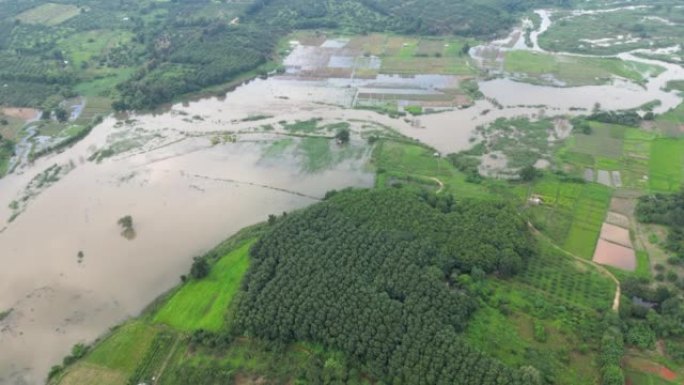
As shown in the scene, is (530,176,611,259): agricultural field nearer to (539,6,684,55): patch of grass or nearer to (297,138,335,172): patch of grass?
(297,138,335,172): patch of grass

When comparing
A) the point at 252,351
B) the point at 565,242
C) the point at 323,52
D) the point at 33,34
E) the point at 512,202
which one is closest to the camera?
→ the point at 252,351

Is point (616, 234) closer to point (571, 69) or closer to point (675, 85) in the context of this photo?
point (675, 85)

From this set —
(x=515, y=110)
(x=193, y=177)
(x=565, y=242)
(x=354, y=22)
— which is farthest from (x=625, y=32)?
(x=193, y=177)

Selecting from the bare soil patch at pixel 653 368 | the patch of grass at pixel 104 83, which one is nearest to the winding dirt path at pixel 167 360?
the bare soil patch at pixel 653 368

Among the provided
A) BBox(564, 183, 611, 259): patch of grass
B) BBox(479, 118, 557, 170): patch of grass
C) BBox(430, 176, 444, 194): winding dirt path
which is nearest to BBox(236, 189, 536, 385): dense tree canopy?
BBox(430, 176, 444, 194): winding dirt path

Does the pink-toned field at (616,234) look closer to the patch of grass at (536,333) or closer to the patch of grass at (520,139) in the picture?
the patch of grass at (536,333)

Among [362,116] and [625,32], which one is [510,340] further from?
[625,32]
